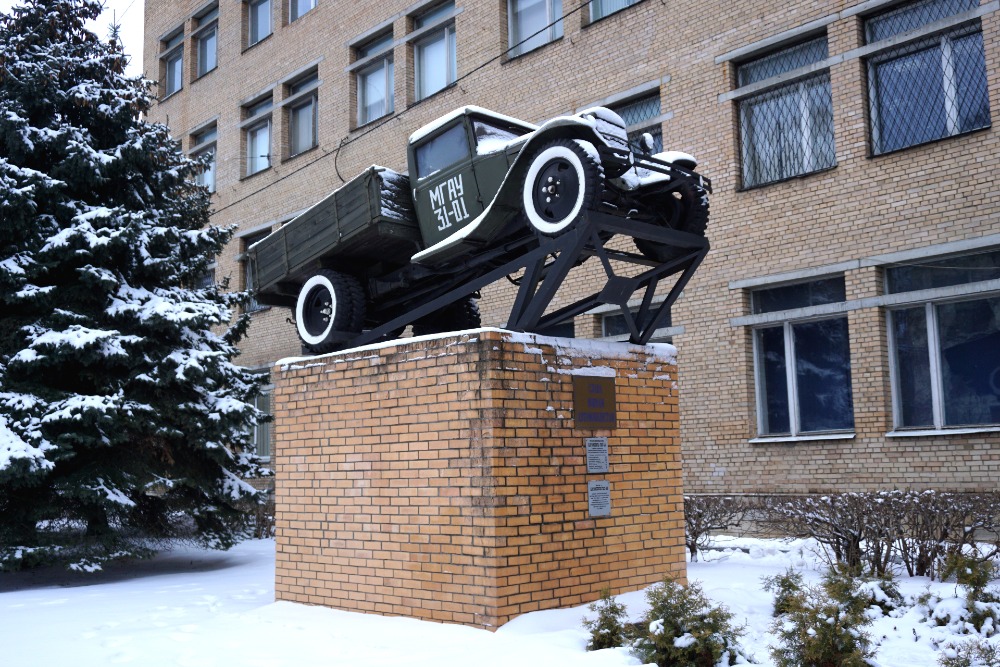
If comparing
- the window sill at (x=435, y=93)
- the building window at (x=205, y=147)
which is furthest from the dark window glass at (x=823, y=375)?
the building window at (x=205, y=147)

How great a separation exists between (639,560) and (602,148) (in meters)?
3.29

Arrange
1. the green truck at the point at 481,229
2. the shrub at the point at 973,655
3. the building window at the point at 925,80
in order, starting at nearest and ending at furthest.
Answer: the shrub at the point at 973,655, the green truck at the point at 481,229, the building window at the point at 925,80

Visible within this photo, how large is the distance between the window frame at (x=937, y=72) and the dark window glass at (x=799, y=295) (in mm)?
1867

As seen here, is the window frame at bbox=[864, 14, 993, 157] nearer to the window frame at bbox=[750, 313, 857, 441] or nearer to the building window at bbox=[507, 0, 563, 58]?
the window frame at bbox=[750, 313, 857, 441]

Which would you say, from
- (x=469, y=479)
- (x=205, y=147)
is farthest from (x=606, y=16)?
(x=205, y=147)

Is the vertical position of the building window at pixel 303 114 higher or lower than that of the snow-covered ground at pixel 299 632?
higher

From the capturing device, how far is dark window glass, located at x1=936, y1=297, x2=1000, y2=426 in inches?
465

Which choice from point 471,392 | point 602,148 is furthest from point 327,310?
point 602,148

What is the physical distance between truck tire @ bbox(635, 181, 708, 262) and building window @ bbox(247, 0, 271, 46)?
774 inches

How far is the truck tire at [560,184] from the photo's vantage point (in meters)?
6.63

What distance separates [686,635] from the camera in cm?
568

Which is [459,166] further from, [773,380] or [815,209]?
[773,380]

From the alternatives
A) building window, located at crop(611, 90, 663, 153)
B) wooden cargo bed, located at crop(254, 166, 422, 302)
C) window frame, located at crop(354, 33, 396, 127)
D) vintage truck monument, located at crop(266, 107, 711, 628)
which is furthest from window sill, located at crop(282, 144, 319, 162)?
vintage truck monument, located at crop(266, 107, 711, 628)

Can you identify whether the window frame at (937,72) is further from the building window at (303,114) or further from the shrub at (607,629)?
the building window at (303,114)
